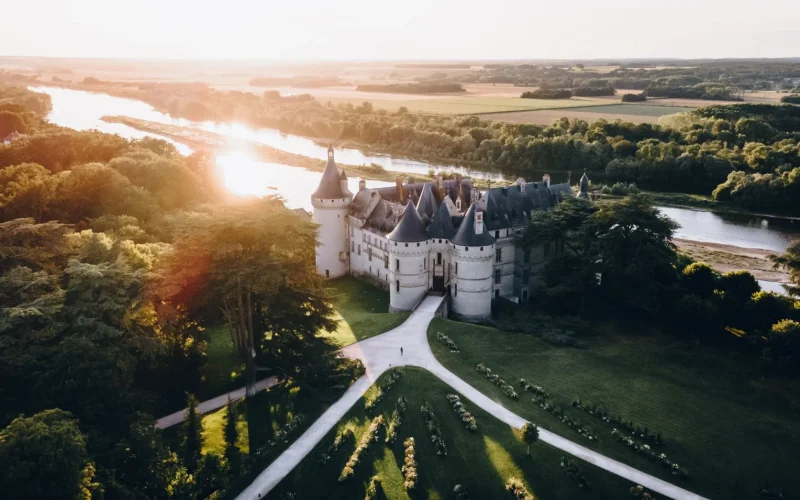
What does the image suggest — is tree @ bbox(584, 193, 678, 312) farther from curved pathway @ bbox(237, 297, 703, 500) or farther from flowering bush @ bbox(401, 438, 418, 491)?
flowering bush @ bbox(401, 438, 418, 491)

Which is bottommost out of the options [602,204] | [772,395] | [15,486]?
[772,395]

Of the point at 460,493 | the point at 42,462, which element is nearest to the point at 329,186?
the point at 460,493

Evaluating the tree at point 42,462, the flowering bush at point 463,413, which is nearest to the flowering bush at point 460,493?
the flowering bush at point 463,413

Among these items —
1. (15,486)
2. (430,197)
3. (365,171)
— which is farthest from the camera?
(365,171)

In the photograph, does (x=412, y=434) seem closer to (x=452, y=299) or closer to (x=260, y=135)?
(x=452, y=299)

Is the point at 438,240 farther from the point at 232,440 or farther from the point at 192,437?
the point at 192,437

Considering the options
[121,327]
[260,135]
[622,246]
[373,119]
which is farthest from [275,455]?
[260,135]

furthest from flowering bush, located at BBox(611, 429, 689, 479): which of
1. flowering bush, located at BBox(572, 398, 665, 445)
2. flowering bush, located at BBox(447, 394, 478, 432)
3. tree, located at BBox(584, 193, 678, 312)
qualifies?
tree, located at BBox(584, 193, 678, 312)
